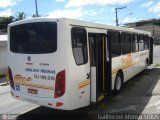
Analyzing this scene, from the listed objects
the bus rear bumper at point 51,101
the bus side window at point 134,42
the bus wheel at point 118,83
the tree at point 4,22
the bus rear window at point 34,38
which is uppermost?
the tree at point 4,22

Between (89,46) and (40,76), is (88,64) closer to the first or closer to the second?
(89,46)

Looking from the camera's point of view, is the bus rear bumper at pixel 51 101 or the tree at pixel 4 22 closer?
the bus rear bumper at pixel 51 101

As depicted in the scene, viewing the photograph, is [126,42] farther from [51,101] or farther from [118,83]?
[51,101]

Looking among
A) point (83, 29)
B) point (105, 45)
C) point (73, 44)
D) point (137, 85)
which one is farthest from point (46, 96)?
point (137, 85)

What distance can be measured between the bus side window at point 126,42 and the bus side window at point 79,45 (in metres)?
3.95

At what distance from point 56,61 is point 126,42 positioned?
5.58 m

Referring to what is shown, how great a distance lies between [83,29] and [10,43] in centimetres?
238

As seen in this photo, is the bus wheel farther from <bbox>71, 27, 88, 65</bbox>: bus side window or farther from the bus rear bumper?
the bus rear bumper

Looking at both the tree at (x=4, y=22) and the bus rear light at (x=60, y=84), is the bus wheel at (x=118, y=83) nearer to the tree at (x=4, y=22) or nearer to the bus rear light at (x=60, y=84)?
the bus rear light at (x=60, y=84)

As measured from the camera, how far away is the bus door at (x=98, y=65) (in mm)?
7727

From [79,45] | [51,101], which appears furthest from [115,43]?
[51,101]

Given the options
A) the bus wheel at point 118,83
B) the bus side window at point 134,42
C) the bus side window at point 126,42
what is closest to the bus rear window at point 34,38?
the bus wheel at point 118,83

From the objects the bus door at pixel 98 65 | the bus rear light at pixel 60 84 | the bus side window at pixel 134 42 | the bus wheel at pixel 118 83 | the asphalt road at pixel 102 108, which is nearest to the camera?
the bus rear light at pixel 60 84

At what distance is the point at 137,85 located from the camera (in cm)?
1224
